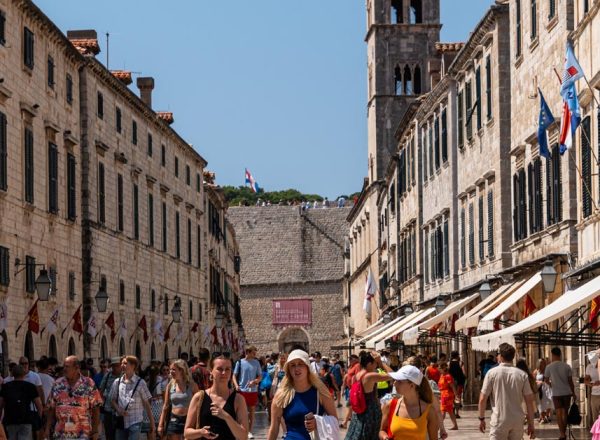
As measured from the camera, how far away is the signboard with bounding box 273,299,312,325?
112 meters

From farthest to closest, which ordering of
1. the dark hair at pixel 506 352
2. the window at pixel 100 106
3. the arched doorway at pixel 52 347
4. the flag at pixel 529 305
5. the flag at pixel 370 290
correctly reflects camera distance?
1. the flag at pixel 370 290
2. the window at pixel 100 106
3. the arched doorway at pixel 52 347
4. the flag at pixel 529 305
5. the dark hair at pixel 506 352

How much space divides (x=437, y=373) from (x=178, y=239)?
97.4 feet

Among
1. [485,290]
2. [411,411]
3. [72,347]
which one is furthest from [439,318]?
[411,411]

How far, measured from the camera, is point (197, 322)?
6291 centimetres

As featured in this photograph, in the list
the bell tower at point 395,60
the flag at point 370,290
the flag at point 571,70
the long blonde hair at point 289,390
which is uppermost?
the bell tower at point 395,60

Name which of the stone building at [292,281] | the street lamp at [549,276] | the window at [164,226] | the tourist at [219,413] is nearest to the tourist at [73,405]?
the tourist at [219,413]

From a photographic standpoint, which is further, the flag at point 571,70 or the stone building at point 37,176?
the stone building at point 37,176

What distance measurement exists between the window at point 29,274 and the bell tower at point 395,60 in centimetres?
4207

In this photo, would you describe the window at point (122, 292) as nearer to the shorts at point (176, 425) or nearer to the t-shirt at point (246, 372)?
the t-shirt at point (246, 372)

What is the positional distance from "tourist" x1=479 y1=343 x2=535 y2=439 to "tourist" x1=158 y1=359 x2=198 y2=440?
3682 mm

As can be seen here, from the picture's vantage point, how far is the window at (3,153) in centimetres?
3347

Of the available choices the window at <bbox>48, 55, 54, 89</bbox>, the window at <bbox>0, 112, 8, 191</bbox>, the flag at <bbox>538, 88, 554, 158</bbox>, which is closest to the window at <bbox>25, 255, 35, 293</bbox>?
the window at <bbox>0, 112, 8, 191</bbox>

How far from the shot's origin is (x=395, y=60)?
77.6 metres

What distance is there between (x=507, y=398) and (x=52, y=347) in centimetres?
2428
